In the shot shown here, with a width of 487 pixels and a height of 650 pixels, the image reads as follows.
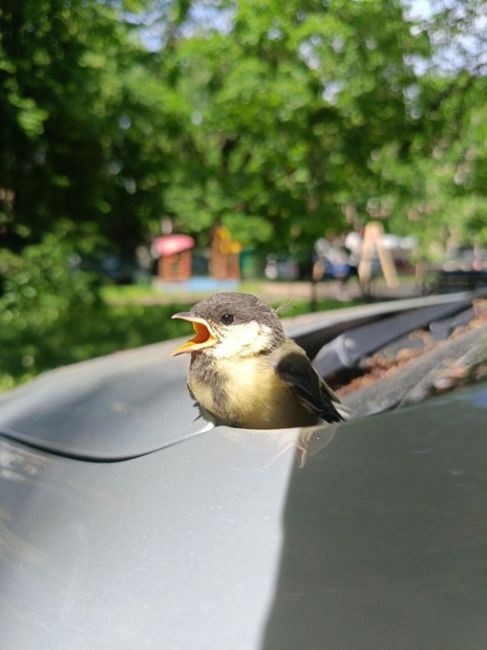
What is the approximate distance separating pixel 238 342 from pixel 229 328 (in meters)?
0.03

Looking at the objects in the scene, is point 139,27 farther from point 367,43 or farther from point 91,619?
point 91,619

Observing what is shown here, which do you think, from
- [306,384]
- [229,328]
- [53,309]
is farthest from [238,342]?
[53,309]

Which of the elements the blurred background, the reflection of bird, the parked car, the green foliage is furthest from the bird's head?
the green foliage

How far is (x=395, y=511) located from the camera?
1305mm

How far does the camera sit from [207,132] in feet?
Answer: 39.9

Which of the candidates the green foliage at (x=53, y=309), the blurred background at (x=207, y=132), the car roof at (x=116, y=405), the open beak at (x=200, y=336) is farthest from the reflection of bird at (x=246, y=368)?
the green foliage at (x=53, y=309)

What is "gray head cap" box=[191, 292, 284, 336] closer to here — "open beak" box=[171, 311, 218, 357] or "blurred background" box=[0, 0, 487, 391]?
"open beak" box=[171, 311, 218, 357]

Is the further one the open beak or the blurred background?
the blurred background

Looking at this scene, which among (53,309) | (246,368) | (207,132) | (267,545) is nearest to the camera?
(267,545)

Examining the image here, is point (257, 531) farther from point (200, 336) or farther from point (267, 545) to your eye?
point (200, 336)

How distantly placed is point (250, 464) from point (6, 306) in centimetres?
823

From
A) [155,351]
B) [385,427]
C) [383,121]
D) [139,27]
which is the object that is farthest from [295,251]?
[385,427]

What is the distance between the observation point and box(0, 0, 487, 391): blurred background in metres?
7.62

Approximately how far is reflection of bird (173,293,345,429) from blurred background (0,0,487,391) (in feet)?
14.9
